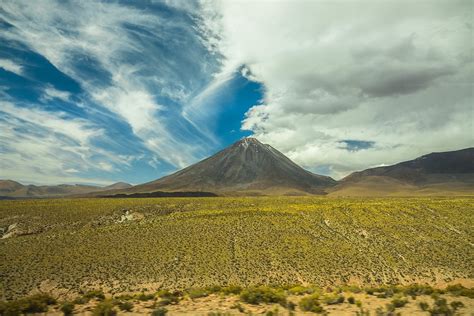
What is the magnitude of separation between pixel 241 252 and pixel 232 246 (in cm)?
277

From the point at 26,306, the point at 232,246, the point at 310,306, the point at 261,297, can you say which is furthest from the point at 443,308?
the point at 232,246

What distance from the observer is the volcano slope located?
37.3m

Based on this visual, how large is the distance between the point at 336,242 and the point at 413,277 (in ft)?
40.0

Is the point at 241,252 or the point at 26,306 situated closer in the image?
the point at 26,306

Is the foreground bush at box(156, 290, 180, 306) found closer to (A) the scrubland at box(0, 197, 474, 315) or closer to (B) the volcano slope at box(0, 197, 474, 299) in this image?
(A) the scrubland at box(0, 197, 474, 315)

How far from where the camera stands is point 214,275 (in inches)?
1489

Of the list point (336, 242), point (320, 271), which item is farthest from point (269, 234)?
point (320, 271)

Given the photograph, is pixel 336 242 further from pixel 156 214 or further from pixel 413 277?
pixel 156 214

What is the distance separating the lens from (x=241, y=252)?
4494 cm

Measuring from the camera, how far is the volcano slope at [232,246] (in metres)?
37.3

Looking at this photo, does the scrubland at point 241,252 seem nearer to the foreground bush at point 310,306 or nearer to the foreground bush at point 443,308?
the foreground bush at point 443,308

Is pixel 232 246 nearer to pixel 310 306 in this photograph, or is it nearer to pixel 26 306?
pixel 310 306

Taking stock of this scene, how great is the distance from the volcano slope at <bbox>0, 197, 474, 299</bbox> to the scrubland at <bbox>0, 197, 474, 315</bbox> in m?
0.16

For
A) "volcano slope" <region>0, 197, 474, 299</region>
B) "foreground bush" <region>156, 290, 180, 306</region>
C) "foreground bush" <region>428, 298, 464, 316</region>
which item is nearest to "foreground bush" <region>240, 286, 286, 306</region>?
"foreground bush" <region>156, 290, 180, 306</region>
